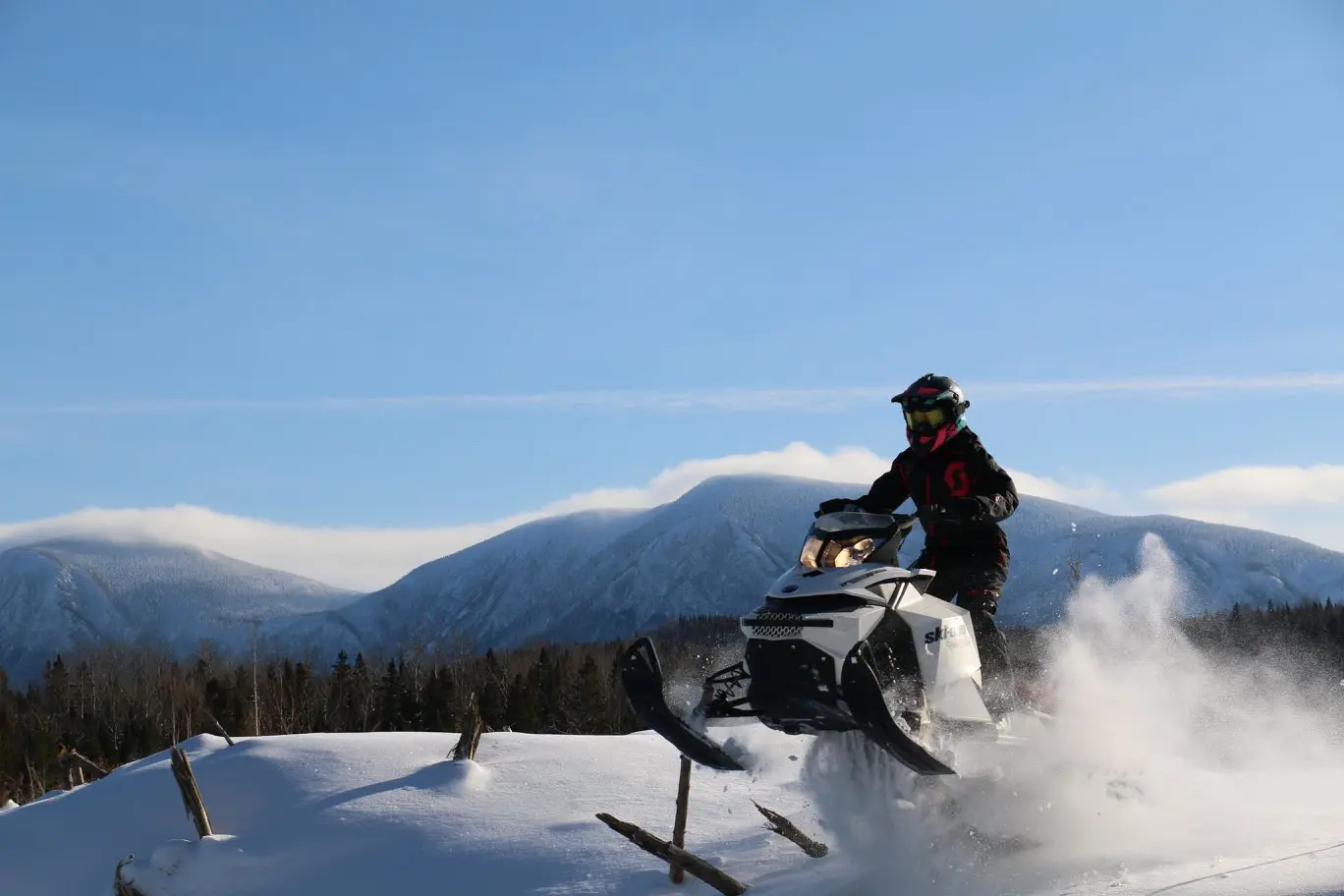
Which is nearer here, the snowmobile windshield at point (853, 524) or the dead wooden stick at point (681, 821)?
the snowmobile windshield at point (853, 524)

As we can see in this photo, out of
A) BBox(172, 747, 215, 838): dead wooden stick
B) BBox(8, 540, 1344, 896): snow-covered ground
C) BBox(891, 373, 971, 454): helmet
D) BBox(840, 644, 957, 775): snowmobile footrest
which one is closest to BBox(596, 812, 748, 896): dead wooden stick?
BBox(8, 540, 1344, 896): snow-covered ground

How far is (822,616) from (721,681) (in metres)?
0.98

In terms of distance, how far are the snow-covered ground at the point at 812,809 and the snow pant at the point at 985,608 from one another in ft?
1.31

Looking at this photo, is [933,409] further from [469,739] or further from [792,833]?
[469,739]

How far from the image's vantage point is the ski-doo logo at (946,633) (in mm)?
6848

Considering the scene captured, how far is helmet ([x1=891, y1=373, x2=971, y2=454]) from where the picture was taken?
7.46m

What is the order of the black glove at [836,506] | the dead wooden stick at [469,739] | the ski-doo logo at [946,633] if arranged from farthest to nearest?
the dead wooden stick at [469,739], the black glove at [836,506], the ski-doo logo at [946,633]

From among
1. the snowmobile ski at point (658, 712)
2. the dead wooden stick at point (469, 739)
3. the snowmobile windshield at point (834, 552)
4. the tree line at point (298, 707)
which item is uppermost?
the snowmobile windshield at point (834, 552)

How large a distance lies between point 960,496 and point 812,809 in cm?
479

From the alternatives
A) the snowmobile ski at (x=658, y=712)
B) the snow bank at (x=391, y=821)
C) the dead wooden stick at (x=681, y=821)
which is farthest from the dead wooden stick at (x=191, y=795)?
the snowmobile ski at (x=658, y=712)

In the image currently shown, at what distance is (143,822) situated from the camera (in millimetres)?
14320

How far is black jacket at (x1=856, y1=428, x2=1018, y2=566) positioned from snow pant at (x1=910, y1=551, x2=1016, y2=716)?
0.24ft

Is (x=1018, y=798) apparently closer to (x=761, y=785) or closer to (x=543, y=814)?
(x=761, y=785)

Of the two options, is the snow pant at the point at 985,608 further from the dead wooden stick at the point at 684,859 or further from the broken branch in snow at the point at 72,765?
the broken branch in snow at the point at 72,765
